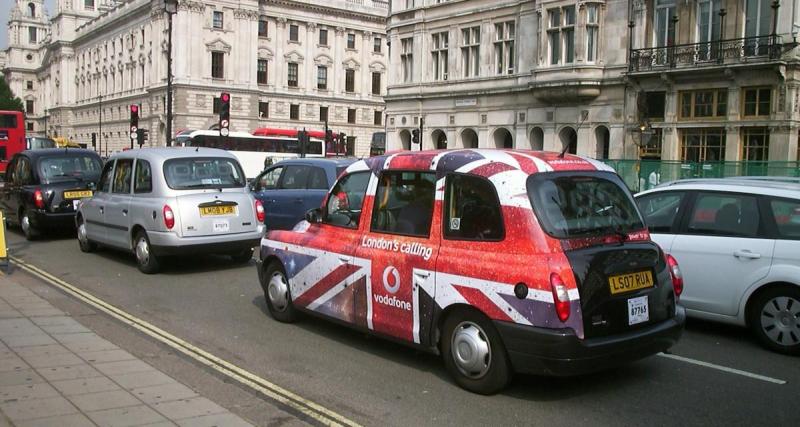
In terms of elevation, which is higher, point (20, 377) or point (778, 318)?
point (778, 318)

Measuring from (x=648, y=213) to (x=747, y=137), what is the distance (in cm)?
2715

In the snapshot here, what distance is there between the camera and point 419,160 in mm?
6152

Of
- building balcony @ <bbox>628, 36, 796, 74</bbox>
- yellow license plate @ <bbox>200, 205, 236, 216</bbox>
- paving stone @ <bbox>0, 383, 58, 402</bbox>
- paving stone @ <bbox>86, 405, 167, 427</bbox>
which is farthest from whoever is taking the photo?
building balcony @ <bbox>628, 36, 796, 74</bbox>

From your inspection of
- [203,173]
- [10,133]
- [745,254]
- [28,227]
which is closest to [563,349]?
[745,254]

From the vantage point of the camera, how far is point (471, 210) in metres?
5.63

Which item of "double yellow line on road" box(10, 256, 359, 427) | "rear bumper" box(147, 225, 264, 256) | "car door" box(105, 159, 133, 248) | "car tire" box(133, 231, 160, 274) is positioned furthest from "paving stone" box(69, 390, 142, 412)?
"car door" box(105, 159, 133, 248)

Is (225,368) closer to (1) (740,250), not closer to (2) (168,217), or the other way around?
(2) (168,217)

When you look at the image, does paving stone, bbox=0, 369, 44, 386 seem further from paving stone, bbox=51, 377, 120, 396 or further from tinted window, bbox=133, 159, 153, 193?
tinted window, bbox=133, 159, 153, 193

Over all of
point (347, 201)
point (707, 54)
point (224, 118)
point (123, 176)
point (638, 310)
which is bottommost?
point (638, 310)

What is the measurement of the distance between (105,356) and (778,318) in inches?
251

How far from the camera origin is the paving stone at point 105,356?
6287 millimetres

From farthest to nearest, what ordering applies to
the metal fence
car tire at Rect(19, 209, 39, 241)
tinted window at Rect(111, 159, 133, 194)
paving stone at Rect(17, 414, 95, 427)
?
the metal fence → car tire at Rect(19, 209, 39, 241) → tinted window at Rect(111, 159, 133, 194) → paving stone at Rect(17, 414, 95, 427)

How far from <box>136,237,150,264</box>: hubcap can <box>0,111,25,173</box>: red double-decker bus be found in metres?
33.1

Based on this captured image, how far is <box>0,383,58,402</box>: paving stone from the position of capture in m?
5.17
